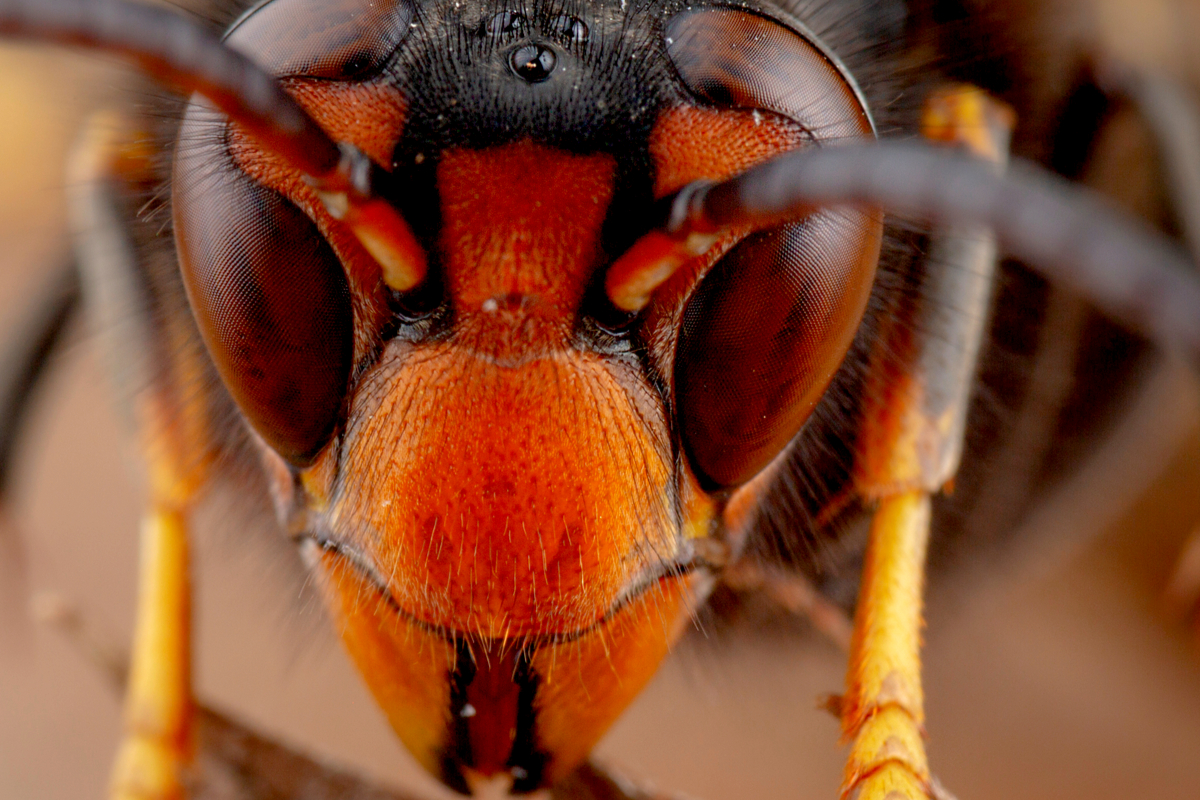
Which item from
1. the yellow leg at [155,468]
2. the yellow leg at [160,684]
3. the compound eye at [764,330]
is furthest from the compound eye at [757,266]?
the yellow leg at [160,684]

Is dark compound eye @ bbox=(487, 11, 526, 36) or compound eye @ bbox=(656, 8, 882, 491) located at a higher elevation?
dark compound eye @ bbox=(487, 11, 526, 36)

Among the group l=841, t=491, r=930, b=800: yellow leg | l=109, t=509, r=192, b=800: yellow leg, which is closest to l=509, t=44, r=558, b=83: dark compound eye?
l=841, t=491, r=930, b=800: yellow leg

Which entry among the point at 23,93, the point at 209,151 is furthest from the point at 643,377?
the point at 23,93

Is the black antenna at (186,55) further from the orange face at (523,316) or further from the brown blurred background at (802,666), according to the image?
the brown blurred background at (802,666)

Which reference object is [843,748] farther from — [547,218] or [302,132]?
[302,132]

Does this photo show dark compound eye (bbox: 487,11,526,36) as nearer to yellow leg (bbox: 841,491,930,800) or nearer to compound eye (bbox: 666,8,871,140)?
compound eye (bbox: 666,8,871,140)

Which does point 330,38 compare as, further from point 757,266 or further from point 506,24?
point 757,266
